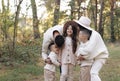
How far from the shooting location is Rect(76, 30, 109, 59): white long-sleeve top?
6.06 m

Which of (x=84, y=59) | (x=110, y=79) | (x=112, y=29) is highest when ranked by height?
(x=84, y=59)

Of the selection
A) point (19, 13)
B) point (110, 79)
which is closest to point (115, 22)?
point (19, 13)

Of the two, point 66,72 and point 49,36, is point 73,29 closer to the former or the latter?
point 49,36

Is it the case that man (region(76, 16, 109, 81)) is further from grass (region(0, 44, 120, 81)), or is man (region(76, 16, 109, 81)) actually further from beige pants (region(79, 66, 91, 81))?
→ grass (region(0, 44, 120, 81))

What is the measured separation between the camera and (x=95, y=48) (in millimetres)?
6148

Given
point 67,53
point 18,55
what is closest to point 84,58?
point 67,53

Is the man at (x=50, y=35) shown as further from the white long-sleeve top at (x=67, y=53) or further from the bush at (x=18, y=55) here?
the bush at (x=18, y=55)

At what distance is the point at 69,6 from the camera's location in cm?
2577

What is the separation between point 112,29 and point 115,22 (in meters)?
0.71

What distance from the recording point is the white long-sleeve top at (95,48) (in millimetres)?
6062

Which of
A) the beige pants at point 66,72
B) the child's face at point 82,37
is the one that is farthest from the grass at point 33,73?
the child's face at point 82,37

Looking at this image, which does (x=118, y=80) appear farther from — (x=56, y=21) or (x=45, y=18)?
(x=56, y=21)

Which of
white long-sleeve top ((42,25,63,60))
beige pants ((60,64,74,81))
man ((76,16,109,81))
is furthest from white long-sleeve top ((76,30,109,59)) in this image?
white long-sleeve top ((42,25,63,60))

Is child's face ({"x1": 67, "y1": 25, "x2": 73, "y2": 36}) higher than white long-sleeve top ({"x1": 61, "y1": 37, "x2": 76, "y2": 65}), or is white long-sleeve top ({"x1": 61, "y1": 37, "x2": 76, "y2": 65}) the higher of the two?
child's face ({"x1": 67, "y1": 25, "x2": 73, "y2": 36})
